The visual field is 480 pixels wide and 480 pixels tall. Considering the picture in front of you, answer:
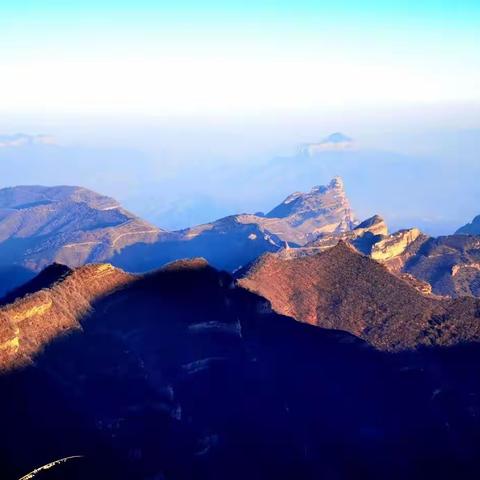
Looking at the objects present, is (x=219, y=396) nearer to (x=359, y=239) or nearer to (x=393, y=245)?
(x=393, y=245)

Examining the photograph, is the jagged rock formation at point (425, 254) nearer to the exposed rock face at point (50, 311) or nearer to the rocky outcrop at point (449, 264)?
the rocky outcrop at point (449, 264)

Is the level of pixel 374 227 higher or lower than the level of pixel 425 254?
higher

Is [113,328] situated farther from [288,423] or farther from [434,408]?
[434,408]

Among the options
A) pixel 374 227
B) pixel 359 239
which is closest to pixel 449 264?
pixel 374 227

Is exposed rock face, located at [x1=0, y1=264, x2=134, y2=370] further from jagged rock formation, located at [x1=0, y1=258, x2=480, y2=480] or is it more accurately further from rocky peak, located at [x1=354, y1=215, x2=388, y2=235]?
rocky peak, located at [x1=354, y1=215, x2=388, y2=235]

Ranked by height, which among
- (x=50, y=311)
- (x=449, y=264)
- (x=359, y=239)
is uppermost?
(x=50, y=311)

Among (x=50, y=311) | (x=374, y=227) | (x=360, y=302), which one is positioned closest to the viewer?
(x=50, y=311)
